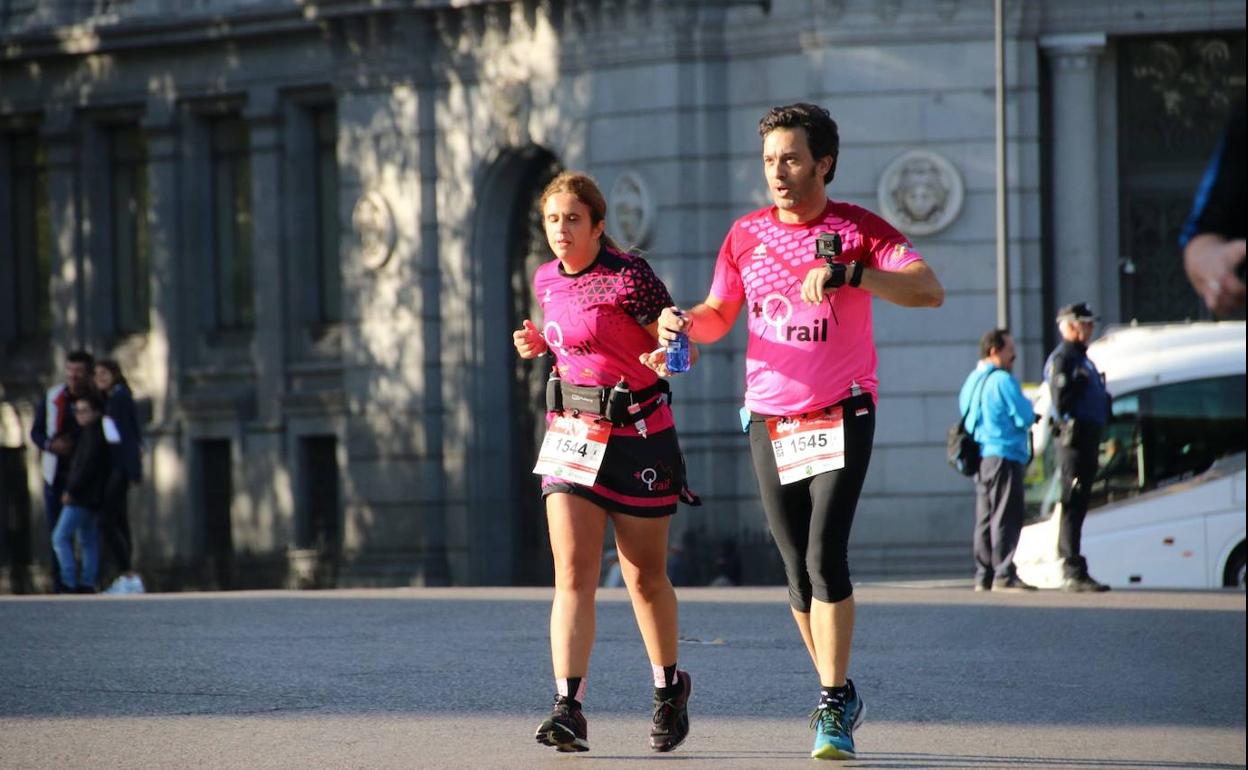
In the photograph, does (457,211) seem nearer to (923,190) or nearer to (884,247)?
(923,190)

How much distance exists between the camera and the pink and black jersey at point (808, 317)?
787 cm

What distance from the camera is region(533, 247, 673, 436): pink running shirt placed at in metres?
8.09

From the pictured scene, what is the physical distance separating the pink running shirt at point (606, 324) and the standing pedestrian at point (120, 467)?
1126 centimetres

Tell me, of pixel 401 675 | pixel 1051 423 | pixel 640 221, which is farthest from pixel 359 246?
pixel 401 675

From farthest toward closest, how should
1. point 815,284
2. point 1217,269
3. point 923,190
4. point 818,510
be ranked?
point 923,190 < point 818,510 < point 815,284 < point 1217,269

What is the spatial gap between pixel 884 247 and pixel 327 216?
25108 mm

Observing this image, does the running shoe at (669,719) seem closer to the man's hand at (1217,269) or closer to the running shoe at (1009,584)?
the man's hand at (1217,269)

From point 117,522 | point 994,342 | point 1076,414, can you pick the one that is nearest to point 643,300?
point 1076,414

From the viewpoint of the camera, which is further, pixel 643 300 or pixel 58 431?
pixel 58 431

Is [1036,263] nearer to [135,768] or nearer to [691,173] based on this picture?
[691,173]

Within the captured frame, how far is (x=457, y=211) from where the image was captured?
29797 mm

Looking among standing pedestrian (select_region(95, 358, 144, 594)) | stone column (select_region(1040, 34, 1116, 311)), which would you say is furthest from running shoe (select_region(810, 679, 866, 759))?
stone column (select_region(1040, 34, 1116, 311))

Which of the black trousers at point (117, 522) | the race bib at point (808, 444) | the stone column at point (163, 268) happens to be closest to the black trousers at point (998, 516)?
the black trousers at point (117, 522)

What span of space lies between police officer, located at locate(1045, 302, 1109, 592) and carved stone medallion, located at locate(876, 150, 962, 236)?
30.4 feet
